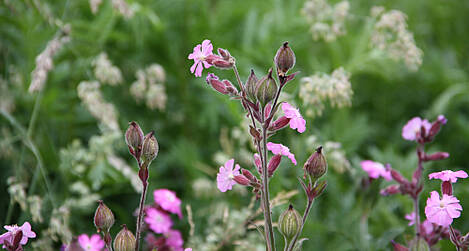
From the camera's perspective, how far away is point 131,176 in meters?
1.23

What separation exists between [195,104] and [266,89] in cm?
125

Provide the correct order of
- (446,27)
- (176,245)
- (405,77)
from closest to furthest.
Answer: (176,245), (405,77), (446,27)

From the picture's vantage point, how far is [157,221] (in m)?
0.99

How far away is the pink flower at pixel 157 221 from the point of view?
0.97 meters

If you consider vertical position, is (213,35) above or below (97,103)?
above

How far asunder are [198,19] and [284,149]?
1227 millimetres

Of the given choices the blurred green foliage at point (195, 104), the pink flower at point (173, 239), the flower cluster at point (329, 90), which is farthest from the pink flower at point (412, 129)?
the pink flower at point (173, 239)

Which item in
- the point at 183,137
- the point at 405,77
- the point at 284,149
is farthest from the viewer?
the point at 405,77

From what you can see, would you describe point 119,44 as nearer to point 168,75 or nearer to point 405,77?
point 168,75

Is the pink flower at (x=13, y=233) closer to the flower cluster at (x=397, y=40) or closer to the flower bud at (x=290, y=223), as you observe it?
the flower bud at (x=290, y=223)

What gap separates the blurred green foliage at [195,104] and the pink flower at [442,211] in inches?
16.5

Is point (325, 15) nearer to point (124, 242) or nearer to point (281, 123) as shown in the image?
point (281, 123)

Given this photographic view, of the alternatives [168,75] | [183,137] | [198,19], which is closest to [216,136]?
[183,137]

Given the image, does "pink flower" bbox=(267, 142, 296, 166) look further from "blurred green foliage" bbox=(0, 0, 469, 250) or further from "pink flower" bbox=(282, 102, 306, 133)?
"blurred green foliage" bbox=(0, 0, 469, 250)
